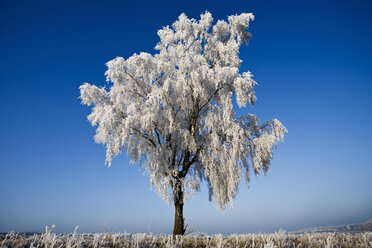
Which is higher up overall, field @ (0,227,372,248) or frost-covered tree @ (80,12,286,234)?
frost-covered tree @ (80,12,286,234)

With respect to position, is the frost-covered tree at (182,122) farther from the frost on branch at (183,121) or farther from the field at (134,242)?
the field at (134,242)

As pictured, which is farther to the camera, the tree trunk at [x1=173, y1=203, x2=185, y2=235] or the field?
the tree trunk at [x1=173, y1=203, x2=185, y2=235]

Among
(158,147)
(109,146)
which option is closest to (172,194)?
(158,147)

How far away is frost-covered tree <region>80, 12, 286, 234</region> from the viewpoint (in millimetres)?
9492

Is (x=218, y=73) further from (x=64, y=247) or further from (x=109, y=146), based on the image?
(x=64, y=247)

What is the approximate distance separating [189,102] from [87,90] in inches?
179

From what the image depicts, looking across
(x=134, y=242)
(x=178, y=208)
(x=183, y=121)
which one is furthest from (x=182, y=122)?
(x=134, y=242)

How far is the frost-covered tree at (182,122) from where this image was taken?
31.1ft

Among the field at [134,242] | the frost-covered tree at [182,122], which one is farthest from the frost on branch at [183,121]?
the field at [134,242]

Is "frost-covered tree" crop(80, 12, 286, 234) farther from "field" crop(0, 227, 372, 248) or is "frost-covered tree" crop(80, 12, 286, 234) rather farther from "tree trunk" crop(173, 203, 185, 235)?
"field" crop(0, 227, 372, 248)

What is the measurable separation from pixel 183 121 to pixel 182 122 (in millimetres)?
122

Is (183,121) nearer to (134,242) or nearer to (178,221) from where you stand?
(178,221)

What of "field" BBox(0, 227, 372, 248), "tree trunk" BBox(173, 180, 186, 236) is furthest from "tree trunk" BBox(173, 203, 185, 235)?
"field" BBox(0, 227, 372, 248)

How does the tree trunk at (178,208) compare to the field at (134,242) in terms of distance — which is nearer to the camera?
the field at (134,242)
